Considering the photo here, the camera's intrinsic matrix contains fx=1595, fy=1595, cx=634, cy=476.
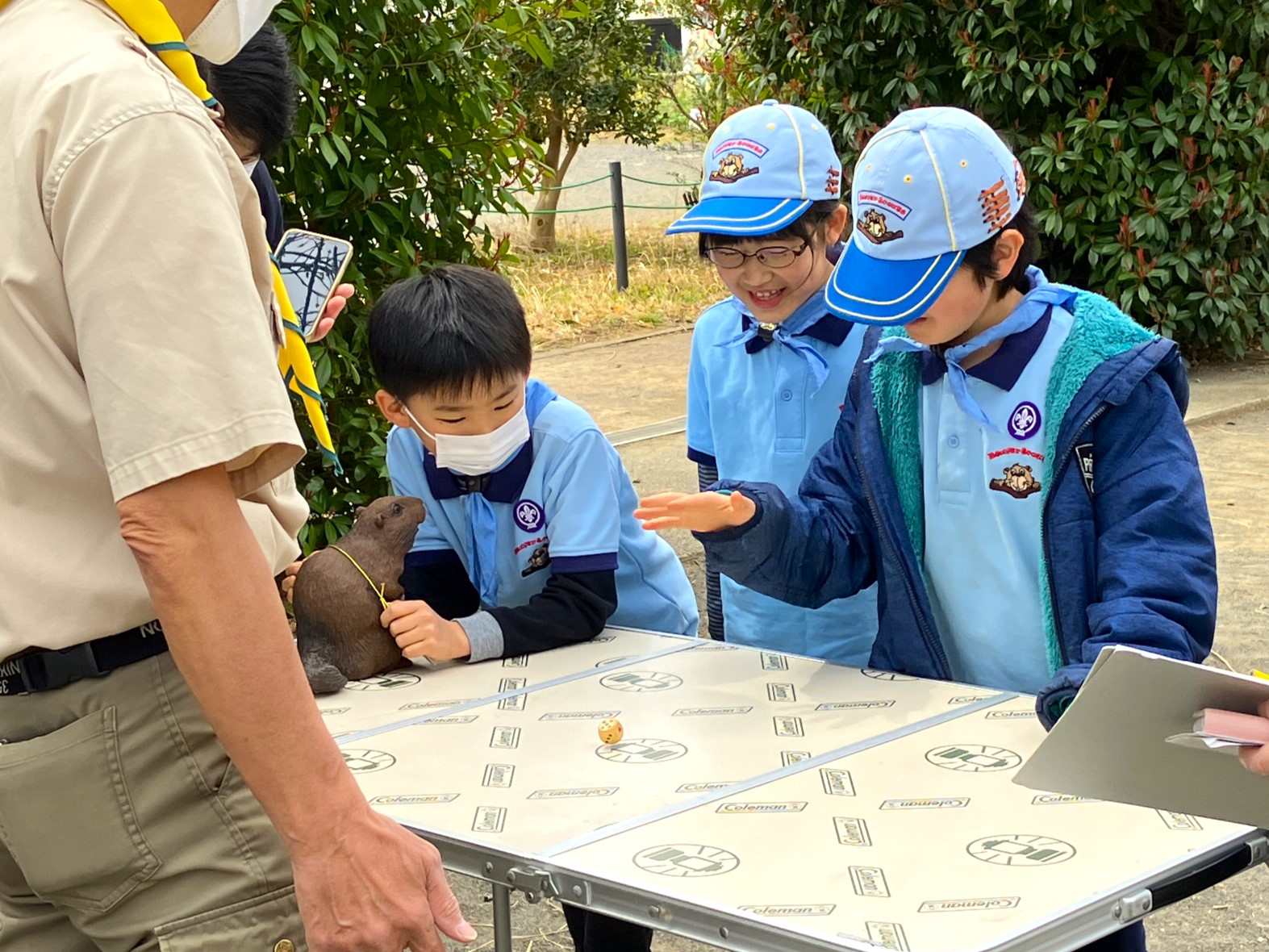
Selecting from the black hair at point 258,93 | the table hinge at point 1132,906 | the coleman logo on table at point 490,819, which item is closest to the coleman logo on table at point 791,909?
the table hinge at point 1132,906

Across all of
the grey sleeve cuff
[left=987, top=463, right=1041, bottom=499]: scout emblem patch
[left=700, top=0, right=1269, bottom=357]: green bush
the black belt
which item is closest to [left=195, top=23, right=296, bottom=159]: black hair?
the grey sleeve cuff

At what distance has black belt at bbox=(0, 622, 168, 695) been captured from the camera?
149cm

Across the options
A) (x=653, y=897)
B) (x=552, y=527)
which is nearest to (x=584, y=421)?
(x=552, y=527)

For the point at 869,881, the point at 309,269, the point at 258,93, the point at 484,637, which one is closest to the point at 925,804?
the point at 869,881

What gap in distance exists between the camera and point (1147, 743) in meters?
1.57

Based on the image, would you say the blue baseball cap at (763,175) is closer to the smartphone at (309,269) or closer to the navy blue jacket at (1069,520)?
the navy blue jacket at (1069,520)

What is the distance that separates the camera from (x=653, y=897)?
1.67 metres

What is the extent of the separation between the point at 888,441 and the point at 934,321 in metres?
0.23

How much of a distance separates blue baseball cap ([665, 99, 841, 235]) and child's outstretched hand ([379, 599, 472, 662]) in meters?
0.87

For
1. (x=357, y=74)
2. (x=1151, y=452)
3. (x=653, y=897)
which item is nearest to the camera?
(x=653, y=897)

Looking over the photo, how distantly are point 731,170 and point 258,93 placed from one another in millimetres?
958

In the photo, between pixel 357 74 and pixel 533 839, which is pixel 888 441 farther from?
pixel 357 74

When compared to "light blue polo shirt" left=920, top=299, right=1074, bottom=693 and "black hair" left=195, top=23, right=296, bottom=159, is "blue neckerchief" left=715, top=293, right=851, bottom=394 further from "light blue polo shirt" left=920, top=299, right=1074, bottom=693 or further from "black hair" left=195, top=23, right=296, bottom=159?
"black hair" left=195, top=23, right=296, bottom=159

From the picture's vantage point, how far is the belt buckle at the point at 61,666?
1.49 m
